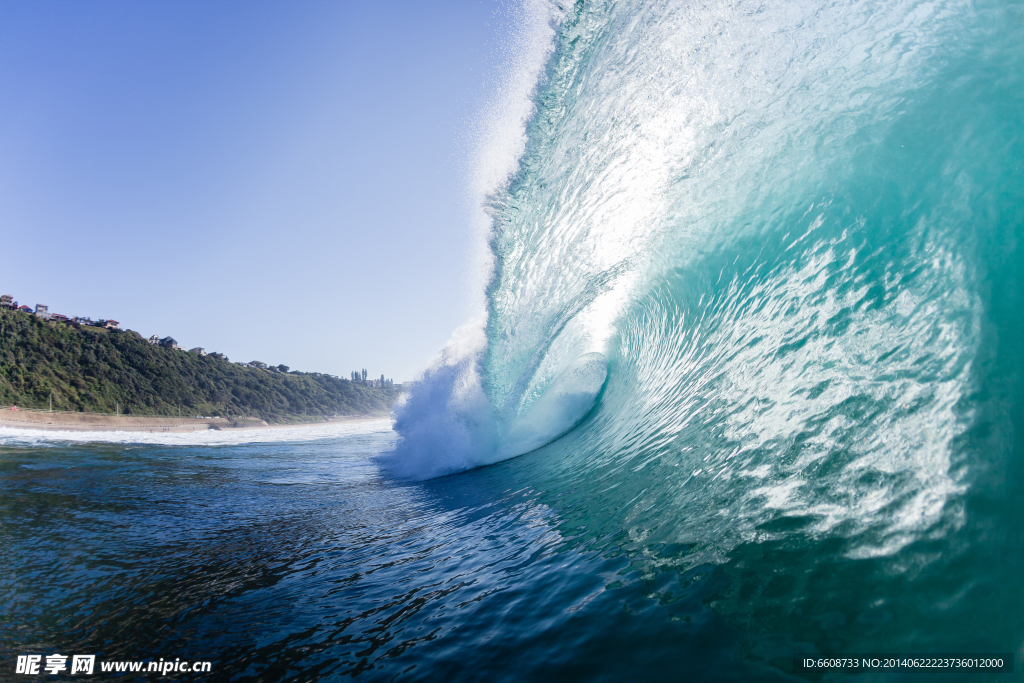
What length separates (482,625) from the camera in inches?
117

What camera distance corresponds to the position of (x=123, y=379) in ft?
217

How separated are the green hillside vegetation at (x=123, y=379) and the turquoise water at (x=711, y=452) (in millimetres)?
65425

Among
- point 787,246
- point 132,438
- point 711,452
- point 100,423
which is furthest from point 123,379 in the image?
point 787,246

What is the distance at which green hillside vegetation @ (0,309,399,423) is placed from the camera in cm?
5569

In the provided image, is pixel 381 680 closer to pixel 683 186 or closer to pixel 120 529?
pixel 120 529

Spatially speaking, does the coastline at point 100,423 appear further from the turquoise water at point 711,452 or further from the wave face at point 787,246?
the wave face at point 787,246

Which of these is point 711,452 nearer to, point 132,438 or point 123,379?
point 132,438

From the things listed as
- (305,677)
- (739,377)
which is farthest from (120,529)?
(739,377)

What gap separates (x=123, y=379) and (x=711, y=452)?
85795 mm

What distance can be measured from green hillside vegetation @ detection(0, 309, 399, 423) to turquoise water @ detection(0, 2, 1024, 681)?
215ft

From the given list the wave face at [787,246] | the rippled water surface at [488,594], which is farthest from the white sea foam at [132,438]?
the wave face at [787,246]

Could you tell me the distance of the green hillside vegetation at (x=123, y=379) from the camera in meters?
55.7

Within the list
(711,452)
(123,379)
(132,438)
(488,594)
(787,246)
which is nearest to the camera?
(488,594)

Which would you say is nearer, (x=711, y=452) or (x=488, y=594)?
(x=488, y=594)
